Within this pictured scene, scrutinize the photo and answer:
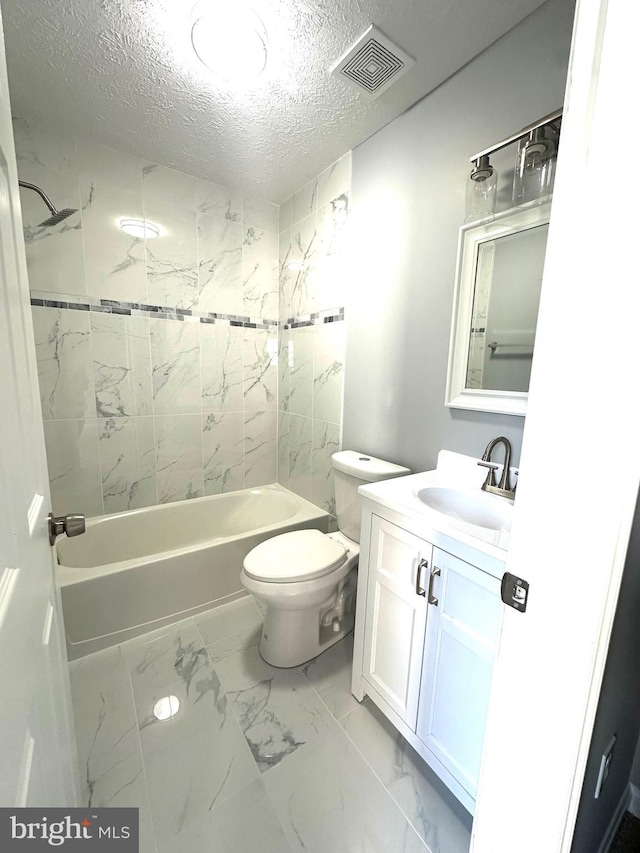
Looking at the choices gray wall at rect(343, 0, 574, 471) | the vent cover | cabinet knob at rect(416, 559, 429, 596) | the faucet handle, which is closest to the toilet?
gray wall at rect(343, 0, 574, 471)

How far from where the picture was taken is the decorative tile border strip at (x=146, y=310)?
1856 millimetres

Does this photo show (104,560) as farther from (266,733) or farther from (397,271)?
(397,271)

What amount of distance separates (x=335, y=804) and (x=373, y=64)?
8.28 ft

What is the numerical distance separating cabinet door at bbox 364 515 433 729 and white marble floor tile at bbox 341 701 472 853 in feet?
0.53

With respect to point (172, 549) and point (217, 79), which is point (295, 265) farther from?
point (172, 549)

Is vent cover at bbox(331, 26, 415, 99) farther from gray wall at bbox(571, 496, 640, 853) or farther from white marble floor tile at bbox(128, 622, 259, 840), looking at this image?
white marble floor tile at bbox(128, 622, 259, 840)

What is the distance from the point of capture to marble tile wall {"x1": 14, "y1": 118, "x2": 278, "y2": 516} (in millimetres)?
1831

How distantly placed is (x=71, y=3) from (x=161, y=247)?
1007 mm

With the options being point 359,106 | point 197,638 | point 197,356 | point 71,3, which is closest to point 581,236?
point 359,106

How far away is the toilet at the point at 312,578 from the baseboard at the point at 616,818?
99cm

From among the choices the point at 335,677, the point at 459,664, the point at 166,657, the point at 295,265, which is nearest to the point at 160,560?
the point at 166,657

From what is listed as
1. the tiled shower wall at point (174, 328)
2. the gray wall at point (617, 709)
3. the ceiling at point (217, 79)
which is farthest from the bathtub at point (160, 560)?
the ceiling at point (217, 79)

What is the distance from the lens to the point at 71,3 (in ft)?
3.68

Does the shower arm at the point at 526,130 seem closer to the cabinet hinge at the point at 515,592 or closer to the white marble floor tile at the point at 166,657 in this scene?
the cabinet hinge at the point at 515,592
